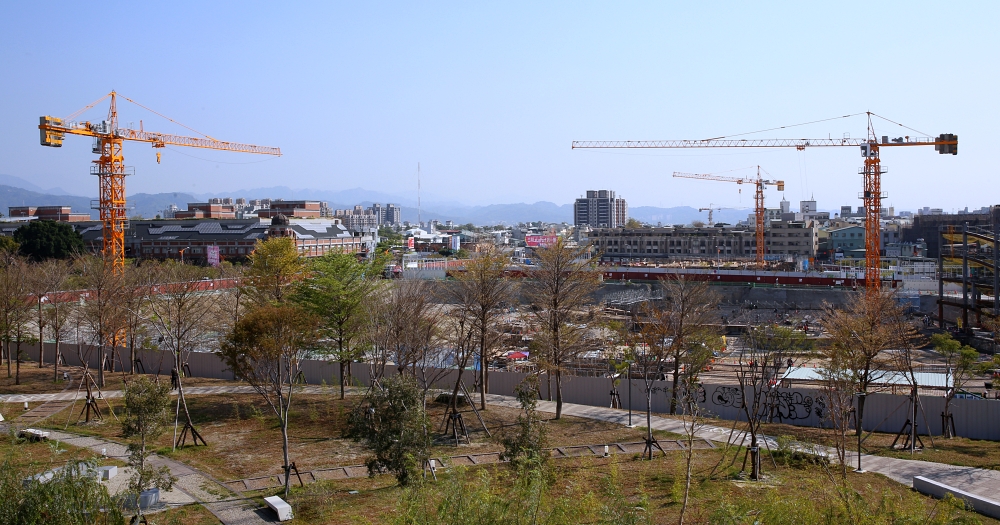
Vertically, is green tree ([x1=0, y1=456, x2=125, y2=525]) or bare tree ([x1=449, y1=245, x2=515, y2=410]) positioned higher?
bare tree ([x1=449, y1=245, x2=515, y2=410])

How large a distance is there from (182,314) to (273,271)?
4292 mm

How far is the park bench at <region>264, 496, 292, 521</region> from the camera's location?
1225 centimetres

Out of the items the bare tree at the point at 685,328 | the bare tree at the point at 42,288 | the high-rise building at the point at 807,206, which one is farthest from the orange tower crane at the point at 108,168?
the high-rise building at the point at 807,206

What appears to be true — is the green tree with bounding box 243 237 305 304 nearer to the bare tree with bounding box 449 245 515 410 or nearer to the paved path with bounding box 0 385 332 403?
the paved path with bounding box 0 385 332 403

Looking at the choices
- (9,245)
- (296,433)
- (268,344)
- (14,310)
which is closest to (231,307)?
(14,310)

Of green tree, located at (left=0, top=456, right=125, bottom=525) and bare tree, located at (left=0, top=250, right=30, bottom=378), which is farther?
bare tree, located at (left=0, top=250, right=30, bottom=378)

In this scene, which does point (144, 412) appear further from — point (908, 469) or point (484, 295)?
point (908, 469)

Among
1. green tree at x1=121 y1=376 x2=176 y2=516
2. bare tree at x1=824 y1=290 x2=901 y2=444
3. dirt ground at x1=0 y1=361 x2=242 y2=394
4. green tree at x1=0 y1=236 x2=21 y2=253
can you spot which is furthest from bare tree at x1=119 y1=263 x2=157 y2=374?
green tree at x1=0 y1=236 x2=21 y2=253

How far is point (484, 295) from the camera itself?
20.8 meters

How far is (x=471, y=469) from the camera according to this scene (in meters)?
15.1

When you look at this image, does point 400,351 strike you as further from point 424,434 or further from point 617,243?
point 617,243

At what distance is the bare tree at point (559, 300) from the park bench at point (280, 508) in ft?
30.9

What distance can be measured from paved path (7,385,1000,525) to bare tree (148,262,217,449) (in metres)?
2.93

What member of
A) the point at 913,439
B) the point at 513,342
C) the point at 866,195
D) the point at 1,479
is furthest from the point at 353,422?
the point at 866,195
